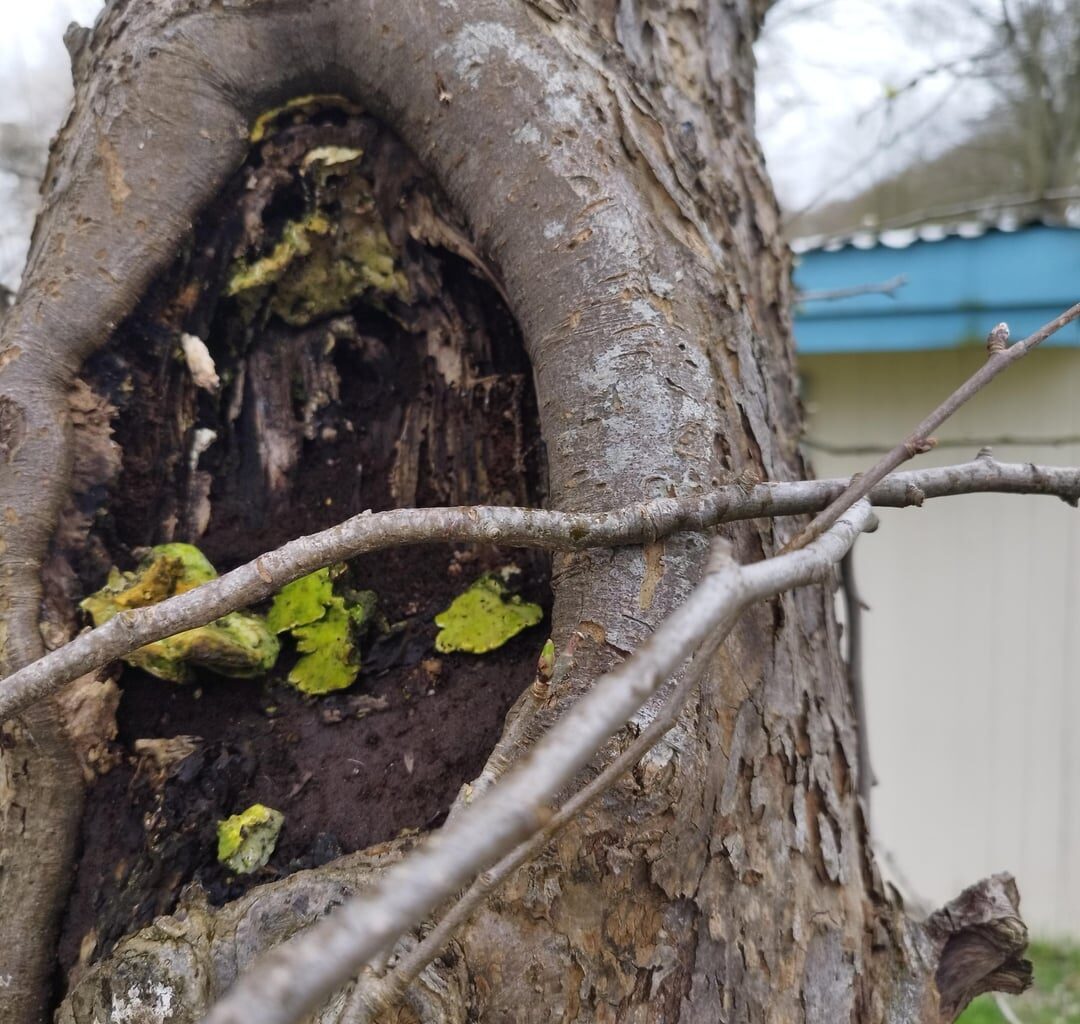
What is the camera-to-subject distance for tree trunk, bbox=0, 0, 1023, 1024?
75 cm

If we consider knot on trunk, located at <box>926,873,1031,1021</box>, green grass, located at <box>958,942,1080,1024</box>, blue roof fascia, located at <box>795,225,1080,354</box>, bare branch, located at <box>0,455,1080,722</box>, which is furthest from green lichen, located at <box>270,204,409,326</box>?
green grass, located at <box>958,942,1080,1024</box>

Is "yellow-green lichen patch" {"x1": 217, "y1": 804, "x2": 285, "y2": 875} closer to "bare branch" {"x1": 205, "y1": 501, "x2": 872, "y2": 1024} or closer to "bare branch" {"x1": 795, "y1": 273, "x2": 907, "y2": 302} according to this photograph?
"bare branch" {"x1": 205, "y1": 501, "x2": 872, "y2": 1024}

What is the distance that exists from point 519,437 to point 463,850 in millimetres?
764

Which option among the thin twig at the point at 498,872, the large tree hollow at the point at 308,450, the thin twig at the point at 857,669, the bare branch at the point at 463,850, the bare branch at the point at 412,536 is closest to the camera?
the bare branch at the point at 463,850

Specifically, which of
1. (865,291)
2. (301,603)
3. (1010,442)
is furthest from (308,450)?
(1010,442)

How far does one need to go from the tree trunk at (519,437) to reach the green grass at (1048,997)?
2.51 metres

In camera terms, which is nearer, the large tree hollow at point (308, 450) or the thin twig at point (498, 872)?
the thin twig at point (498, 872)

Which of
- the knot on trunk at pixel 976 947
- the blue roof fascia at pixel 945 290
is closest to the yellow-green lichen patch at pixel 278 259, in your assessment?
the knot on trunk at pixel 976 947

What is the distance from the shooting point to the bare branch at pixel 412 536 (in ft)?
2.13

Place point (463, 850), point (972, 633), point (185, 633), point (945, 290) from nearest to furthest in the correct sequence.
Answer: point (463, 850) < point (185, 633) < point (945, 290) < point (972, 633)

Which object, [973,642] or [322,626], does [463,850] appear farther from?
[973,642]

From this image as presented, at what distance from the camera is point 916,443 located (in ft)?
2.45

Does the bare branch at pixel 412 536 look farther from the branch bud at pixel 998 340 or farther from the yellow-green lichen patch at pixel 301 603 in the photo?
the yellow-green lichen patch at pixel 301 603

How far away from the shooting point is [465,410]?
108 cm
